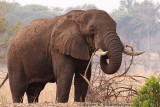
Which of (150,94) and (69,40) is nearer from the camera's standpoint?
(150,94)

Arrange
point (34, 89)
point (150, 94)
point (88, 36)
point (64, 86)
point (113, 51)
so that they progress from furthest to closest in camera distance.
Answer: point (34, 89) → point (88, 36) → point (64, 86) → point (113, 51) → point (150, 94)

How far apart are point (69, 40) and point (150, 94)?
2721 millimetres

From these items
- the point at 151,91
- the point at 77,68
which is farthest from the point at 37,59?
the point at 151,91

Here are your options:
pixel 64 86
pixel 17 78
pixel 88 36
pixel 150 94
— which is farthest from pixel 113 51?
pixel 17 78

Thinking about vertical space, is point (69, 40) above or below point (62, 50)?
above

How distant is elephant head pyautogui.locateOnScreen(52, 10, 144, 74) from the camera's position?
20.2 feet

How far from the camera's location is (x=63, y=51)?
664 cm

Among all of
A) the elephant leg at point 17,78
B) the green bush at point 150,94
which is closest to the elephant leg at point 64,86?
the elephant leg at point 17,78

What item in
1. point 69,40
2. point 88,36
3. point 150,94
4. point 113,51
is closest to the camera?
point 150,94

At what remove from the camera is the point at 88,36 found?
6605 mm

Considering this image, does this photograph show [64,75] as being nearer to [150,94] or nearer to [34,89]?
[34,89]

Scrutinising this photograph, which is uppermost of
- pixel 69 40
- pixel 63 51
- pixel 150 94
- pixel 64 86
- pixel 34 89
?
pixel 69 40

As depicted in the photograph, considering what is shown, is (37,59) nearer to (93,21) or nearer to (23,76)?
(23,76)

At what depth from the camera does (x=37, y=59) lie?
23.8 ft
